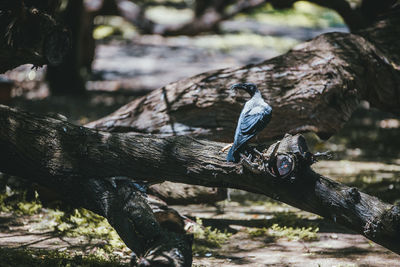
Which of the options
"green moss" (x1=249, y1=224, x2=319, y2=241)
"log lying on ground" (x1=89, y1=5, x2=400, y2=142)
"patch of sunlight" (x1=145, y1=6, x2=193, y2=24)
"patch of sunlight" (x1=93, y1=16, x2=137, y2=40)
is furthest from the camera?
"patch of sunlight" (x1=145, y1=6, x2=193, y2=24)

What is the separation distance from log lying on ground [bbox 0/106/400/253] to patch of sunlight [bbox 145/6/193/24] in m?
16.4

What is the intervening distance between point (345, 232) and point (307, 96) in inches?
59.2

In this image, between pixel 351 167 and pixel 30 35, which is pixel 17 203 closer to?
pixel 30 35

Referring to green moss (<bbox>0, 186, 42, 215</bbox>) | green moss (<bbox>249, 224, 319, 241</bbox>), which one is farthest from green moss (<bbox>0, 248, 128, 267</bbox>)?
green moss (<bbox>249, 224, 319, 241</bbox>)

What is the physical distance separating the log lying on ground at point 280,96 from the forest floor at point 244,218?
988 millimetres

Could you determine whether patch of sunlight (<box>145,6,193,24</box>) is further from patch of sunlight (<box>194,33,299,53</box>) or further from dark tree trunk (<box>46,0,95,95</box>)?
dark tree trunk (<box>46,0,95,95</box>)

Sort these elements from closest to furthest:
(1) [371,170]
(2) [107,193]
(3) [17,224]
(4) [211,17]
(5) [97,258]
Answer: (2) [107,193] < (5) [97,258] < (3) [17,224] < (1) [371,170] < (4) [211,17]

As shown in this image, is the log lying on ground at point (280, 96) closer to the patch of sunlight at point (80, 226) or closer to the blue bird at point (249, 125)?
the patch of sunlight at point (80, 226)

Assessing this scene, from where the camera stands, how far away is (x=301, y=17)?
23.0 m

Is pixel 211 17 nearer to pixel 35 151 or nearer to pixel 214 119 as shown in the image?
pixel 214 119

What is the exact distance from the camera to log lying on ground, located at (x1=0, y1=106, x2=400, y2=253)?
362 cm

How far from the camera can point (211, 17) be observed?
34.3ft

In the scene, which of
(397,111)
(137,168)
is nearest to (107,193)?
(137,168)

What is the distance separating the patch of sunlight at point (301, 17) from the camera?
21203 mm
